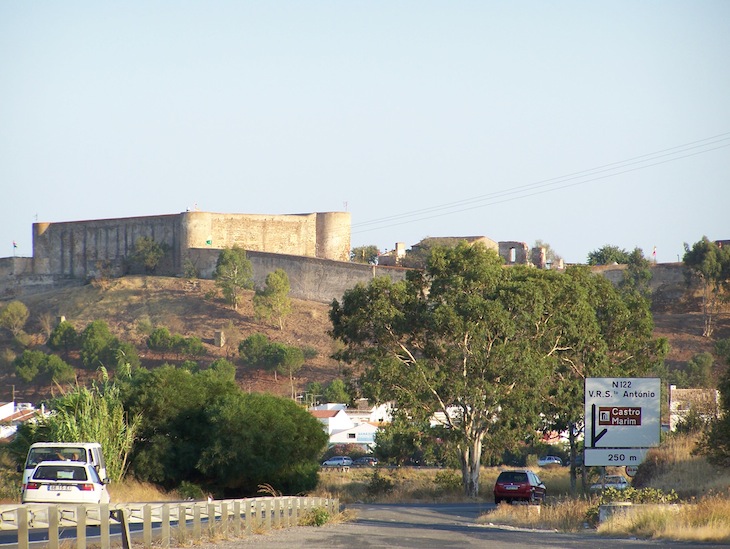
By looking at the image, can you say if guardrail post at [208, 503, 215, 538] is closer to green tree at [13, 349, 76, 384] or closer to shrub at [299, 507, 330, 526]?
shrub at [299, 507, 330, 526]

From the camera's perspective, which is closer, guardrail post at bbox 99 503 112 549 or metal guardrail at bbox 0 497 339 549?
metal guardrail at bbox 0 497 339 549

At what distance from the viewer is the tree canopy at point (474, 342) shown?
3703 cm

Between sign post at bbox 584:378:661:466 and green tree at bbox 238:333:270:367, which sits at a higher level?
sign post at bbox 584:378:661:466

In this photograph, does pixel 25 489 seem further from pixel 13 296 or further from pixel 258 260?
pixel 13 296

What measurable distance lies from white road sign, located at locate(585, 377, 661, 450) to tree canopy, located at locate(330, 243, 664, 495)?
1554 cm

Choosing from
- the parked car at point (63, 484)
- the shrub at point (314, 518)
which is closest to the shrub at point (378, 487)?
the shrub at point (314, 518)

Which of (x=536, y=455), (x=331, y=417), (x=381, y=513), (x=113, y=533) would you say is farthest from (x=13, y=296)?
(x=113, y=533)

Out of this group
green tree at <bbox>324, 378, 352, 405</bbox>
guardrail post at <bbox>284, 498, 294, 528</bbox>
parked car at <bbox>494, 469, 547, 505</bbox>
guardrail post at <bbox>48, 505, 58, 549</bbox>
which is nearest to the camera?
guardrail post at <bbox>48, 505, 58, 549</bbox>

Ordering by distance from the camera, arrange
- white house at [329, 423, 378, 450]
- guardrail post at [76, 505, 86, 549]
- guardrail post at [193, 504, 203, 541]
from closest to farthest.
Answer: guardrail post at [76, 505, 86, 549] < guardrail post at [193, 504, 203, 541] < white house at [329, 423, 378, 450]

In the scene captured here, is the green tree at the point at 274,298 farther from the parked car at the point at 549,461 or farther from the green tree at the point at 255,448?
the green tree at the point at 255,448

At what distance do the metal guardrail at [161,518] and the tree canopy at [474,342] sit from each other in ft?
50.8

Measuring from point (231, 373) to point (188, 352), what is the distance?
7.11 meters

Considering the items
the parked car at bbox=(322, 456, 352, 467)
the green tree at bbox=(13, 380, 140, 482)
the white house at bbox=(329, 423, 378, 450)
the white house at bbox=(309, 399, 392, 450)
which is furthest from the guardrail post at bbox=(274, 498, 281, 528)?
the white house at bbox=(329, 423, 378, 450)

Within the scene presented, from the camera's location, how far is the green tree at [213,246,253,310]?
295ft
